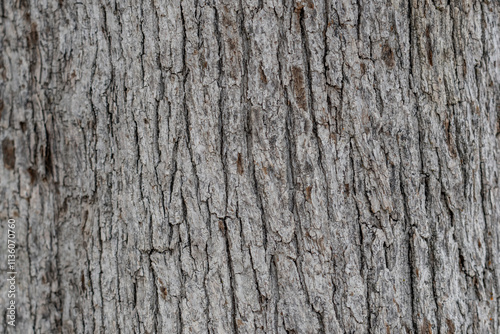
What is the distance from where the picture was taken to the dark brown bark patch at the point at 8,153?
1.31 metres

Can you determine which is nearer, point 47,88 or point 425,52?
point 425,52

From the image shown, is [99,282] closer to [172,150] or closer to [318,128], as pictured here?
[172,150]

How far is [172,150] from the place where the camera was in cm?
115

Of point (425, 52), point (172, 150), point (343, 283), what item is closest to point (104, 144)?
point (172, 150)

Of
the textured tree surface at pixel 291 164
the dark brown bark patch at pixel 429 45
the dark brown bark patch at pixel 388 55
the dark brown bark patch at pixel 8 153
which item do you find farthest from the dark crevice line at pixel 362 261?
the dark brown bark patch at pixel 8 153

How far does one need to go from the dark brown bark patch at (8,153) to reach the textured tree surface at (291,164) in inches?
13.0

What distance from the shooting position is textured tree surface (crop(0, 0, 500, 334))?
3.71 ft

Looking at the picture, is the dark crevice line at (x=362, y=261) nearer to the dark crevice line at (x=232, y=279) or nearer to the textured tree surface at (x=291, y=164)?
the textured tree surface at (x=291, y=164)

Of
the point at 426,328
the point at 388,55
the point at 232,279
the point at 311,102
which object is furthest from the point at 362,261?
the point at 388,55

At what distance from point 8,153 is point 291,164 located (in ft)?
3.38

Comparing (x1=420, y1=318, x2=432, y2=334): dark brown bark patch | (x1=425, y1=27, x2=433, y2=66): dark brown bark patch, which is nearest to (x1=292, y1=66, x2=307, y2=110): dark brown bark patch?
A: (x1=425, y1=27, x2=433, y2=66): dark brown bark patch

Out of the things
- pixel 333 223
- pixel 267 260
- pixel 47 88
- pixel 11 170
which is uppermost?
pixel 47 88

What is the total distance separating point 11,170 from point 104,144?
0.39m

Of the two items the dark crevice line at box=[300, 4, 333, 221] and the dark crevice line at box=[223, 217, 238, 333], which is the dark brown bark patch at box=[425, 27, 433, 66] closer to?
the dark crevice line at box=[300, 4, 333, 221]
